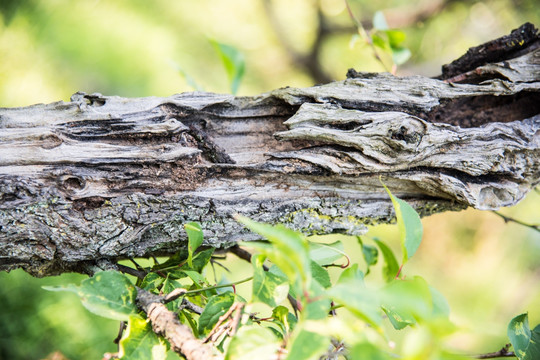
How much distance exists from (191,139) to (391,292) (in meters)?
0.28

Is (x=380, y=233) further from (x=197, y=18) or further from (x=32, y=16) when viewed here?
(x=32, y=16)

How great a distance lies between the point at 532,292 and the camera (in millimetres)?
1663

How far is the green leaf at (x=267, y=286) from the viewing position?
1.01ft

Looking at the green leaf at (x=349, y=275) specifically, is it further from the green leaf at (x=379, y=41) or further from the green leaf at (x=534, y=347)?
the green leaf at (x=379, y=41)

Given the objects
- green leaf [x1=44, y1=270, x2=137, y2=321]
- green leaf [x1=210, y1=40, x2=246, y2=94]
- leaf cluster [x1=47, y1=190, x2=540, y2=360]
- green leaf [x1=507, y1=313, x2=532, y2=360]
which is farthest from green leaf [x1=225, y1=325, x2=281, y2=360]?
green leaf [x1=210, y1=40, x2=246, y2=94]

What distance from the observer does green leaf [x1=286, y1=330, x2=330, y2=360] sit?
223mm

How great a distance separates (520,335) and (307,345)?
29 centimetres

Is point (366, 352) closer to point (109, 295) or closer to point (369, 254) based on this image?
point (109, 295)

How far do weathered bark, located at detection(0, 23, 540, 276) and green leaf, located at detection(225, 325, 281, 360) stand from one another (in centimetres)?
16

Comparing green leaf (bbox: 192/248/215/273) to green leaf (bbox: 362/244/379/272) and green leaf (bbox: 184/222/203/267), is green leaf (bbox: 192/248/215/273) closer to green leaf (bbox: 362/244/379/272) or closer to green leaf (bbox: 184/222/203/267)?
green leaf (bbox: 184/222/203/267)

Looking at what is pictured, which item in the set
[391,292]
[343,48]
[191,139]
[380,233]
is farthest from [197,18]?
[391,292]

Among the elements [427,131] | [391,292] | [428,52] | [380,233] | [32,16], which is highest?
[428,52]

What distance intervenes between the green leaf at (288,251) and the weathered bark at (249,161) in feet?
0.61

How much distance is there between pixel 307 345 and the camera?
8.9 inches
